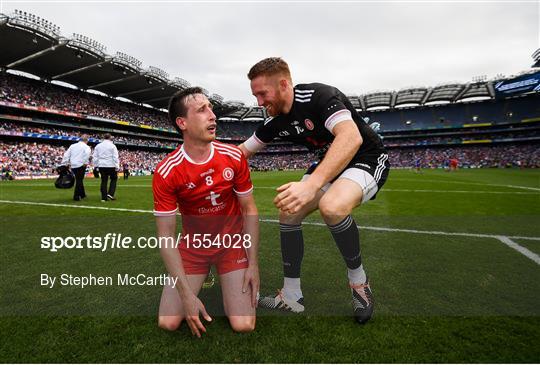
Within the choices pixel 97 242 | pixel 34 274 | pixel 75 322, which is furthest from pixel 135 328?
pixel 97 242

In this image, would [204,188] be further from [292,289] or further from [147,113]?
[147,113]

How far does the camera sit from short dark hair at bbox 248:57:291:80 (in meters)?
2.56

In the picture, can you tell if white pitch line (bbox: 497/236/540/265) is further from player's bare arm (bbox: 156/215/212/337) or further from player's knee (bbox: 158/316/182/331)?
player's knee (bbox: 158/316/182/331)

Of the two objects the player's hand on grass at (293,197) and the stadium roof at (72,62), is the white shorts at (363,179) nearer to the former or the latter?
the player's hand on grass at (293,197)

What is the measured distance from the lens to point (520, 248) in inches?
164

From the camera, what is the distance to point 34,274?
338cm

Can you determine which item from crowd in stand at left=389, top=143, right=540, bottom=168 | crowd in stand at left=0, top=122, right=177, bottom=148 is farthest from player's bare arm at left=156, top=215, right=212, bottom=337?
crowd in stand at left=389, top=143, right=540, bottom=168

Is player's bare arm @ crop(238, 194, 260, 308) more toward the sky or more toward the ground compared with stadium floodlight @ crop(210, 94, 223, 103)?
more toward the ground

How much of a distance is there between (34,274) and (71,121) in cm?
5293

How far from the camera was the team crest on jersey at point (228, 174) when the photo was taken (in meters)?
2.81

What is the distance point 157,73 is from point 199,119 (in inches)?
1941

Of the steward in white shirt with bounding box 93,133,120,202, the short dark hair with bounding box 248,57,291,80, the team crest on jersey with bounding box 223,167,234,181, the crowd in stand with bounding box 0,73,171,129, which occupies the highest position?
the crowd in stand with bounding box 0,73,171,129

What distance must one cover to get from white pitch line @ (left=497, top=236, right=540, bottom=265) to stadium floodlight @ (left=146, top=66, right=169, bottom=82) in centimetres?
4806

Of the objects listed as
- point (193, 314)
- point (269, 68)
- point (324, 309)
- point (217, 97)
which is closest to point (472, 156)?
point (217, 97)
